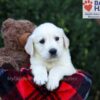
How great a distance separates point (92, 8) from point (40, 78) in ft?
6.30

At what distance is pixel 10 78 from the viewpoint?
4.80 m

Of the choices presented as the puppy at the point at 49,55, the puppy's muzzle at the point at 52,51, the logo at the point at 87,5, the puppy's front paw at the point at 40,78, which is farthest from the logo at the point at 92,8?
the puppy's front paw at the point at 40,78

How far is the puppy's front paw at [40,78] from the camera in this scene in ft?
15.1

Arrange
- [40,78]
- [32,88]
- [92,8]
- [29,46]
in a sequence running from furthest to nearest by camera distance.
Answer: [92,8], [29,46], [32,88], [40,78]

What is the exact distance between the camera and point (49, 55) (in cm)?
474

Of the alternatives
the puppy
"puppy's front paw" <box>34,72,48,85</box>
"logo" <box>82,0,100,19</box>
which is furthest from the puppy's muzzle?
"logo" <box>82,0,100,19</box>

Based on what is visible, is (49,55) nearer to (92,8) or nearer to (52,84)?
(52,84)

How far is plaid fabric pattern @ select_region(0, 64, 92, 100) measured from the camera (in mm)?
4723

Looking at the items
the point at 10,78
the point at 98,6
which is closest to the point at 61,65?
the point at 10,78

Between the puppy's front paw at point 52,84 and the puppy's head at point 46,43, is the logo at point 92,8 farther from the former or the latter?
the puppy's front paw at point 52,84

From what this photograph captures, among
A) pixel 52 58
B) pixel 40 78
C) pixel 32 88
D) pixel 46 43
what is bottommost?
pixel 32 88

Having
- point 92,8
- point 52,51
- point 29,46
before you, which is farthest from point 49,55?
point 92,8

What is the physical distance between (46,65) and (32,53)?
17cm

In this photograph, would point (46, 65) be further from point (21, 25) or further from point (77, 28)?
point (77, 28)
